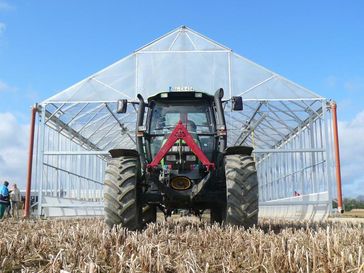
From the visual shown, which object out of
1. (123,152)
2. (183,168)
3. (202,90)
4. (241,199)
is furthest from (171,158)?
(202,90)

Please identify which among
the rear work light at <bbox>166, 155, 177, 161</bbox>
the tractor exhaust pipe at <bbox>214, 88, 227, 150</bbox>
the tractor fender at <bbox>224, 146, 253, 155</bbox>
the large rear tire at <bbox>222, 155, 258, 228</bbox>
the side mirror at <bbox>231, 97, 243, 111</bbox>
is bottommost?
the large rear tire at <bbox>222, 155, 258, 228</bbox>

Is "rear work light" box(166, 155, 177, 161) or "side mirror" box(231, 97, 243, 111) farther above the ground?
"side mirror" box(231, 97, 243, 111)

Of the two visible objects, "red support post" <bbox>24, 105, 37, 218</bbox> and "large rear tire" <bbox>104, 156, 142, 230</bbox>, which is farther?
"red support post" <bbox>24, 105, 37, 218</bbox>

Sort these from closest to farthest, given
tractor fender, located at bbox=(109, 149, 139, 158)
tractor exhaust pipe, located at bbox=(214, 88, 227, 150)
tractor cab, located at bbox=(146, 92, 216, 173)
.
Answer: tractor fender, located at bbox=(109, 149, 139, 158), tractor exhaust pipe, located at bbox=(214, 88, 227, 150), tractor cab, located at bbox=(146, 92, 216, 173)

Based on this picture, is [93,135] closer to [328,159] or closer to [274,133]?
[274,133]

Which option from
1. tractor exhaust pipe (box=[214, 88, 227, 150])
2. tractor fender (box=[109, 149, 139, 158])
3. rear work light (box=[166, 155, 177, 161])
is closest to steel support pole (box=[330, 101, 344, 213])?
tractor exhaust pipe (box=[214, 88, 227, 150])

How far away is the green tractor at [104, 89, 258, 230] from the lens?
20.4 feet

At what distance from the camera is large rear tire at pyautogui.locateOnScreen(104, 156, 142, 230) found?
6270 millimetres

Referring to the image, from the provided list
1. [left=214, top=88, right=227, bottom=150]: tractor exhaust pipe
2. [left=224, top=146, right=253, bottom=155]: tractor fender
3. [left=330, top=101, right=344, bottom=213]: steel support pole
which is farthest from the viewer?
[left=330, top=101, right=344, bottom=213]: steel support pole

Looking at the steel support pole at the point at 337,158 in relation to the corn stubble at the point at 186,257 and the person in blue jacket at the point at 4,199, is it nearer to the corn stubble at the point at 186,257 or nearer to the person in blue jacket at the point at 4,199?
the corn stubble at the point at 186,257

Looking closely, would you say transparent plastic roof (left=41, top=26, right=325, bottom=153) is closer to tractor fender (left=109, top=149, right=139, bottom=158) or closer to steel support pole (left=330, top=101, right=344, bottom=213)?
steel support pole (left=330, top=101, right=344, bottom=213)

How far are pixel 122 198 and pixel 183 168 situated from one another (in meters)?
1.02

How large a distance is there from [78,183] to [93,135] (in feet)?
8.78

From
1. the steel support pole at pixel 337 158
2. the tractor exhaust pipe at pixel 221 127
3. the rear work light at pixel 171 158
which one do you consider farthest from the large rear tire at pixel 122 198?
the steel support pole at pixel 337 158
